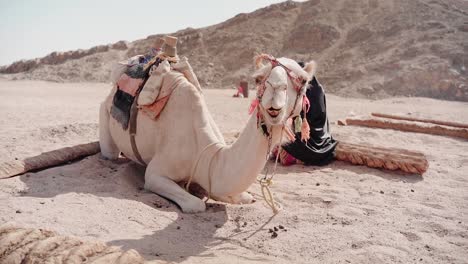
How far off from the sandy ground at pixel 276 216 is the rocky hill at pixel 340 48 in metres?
14.9

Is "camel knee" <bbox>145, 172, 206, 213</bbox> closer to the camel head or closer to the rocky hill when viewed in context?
the camel head

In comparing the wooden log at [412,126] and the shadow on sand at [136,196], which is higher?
the shadow on sand at [136,196]

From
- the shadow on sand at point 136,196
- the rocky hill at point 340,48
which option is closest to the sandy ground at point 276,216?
the shadow on sand at point 136,196

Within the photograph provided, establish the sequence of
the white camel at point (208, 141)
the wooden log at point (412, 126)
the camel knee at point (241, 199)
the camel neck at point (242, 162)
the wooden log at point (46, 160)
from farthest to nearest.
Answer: the wooden log at point (412, 126) < the wooden log at point (46, 160) < the camel knee at point (241, 199) < the camel neck at point (242, 162) < the white camel at point (208, 141)

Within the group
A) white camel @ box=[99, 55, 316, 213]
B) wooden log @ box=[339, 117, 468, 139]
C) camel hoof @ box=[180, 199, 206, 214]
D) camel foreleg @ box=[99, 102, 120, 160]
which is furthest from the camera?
wooden log @ box=[339, 117, 468, 139]

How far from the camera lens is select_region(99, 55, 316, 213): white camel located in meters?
3.36

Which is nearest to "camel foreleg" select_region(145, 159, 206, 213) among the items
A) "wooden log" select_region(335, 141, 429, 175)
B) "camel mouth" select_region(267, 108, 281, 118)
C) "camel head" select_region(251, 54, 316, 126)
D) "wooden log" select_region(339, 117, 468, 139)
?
"camel head" select_region(251, 54, 316, 126)

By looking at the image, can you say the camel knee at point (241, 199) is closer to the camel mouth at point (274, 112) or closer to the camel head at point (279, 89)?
the camel head at point (279, 89)

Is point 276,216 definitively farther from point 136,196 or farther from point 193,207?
point 136,196

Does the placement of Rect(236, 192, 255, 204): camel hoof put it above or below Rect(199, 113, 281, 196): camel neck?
below

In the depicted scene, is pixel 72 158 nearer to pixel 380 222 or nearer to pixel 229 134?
pixel 229 134

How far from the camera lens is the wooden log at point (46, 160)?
15.3 ft

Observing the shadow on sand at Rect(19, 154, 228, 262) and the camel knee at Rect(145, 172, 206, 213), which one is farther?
the camel knee at Rect(145, 172, 206, 213)

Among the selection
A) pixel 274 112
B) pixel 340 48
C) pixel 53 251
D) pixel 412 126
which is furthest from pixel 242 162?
pixel 340 48
